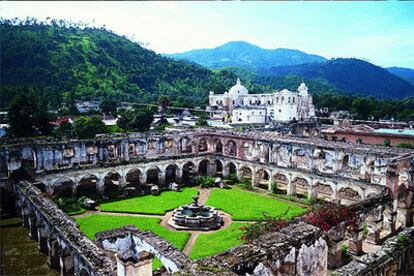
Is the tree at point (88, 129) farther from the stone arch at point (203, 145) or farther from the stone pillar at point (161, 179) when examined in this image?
the stone pillar at point (161, 179)

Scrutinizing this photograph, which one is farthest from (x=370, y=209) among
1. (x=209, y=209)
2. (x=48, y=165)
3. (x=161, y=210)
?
(x=48, y=165)

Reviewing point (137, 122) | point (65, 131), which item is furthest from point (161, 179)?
point (137, 122)

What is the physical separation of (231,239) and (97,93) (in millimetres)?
85260

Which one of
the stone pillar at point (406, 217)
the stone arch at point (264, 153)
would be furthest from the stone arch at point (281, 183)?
the stone pillar at point (406, 217)

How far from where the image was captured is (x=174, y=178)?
4172 cm

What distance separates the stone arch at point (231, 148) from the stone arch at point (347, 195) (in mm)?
14291

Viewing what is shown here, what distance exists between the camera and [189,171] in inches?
1706

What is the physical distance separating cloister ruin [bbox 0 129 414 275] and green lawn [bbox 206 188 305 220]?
2.95 metres

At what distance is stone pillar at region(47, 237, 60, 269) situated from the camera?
20.5 metres

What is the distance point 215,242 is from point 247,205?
8.81 metres

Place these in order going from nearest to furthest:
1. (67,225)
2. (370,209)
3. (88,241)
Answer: (88,241)
(67,225)
(370,209)

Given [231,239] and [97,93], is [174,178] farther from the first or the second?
[97,93]

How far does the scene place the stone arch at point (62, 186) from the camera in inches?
1315

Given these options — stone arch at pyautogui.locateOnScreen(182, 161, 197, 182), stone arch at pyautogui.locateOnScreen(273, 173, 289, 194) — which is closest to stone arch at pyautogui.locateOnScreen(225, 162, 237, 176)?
Result: stone arch at pyautogui.locateOnScreen(182, 161, 197, 182)
